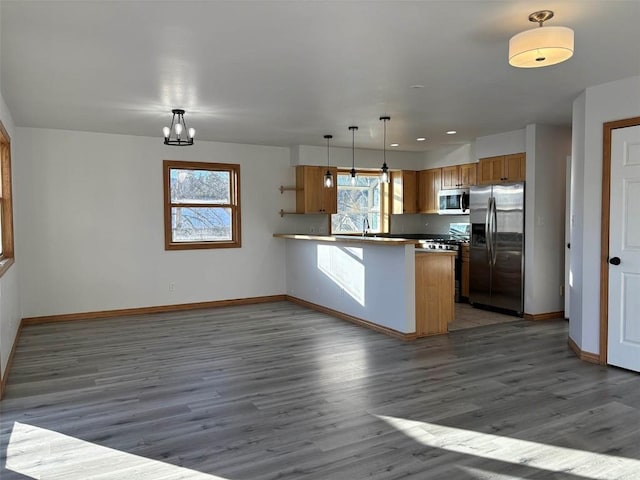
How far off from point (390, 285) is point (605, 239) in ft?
7.16

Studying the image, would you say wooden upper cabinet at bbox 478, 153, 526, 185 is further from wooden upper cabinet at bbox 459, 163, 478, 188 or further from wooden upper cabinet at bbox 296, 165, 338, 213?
wooden upper cabinet at bbox 296, 165, 338, 213

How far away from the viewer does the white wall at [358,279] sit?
207 inches

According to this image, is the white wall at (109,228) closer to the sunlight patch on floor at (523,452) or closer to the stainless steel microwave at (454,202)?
the stainless steel microwave at (454,202)

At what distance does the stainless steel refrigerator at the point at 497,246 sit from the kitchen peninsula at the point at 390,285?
1306 millimetres

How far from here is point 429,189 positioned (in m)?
8.57

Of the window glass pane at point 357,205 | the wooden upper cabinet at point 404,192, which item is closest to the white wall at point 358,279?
the window glass pane at point 357,205

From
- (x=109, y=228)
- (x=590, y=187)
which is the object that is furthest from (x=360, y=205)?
(x=590, y=187)

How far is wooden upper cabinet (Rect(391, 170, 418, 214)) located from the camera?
863 cm

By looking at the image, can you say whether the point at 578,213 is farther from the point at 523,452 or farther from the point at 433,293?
the point at 523,452

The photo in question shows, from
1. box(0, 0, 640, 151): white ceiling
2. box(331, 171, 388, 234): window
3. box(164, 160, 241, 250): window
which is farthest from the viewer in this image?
box(331, 171, 388, 234): window

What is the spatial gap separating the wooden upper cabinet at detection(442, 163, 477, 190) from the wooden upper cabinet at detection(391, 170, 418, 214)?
67cm

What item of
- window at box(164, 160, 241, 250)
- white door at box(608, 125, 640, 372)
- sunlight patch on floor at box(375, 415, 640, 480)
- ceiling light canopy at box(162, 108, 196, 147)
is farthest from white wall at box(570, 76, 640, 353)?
window at box(164, 160, 241, 250)

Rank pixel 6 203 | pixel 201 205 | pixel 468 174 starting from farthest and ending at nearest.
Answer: pixel 468 174
pixel 201 205
pixel 6 203

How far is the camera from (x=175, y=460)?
2670mm
